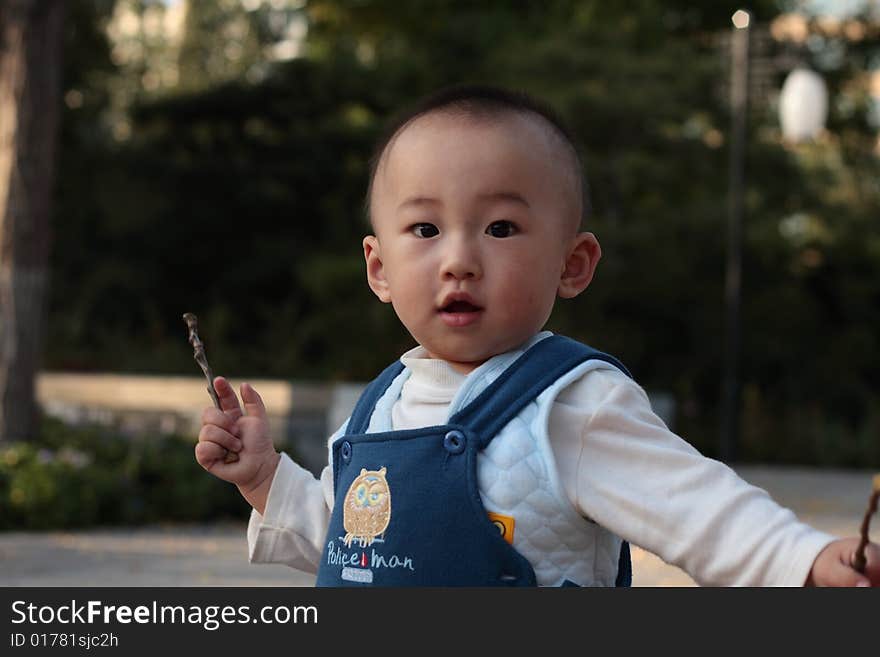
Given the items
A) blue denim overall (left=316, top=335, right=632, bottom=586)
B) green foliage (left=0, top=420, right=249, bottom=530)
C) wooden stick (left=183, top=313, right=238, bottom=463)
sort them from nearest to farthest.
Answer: blue denim overall (left=316, top=335, right=632, bottom=586)
wooden stick (left=183, top=313, right=238, bottom=463)
green foliage (left=0, top=420, right=249, bottom=530)

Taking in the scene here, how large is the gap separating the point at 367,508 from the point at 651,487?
44cm

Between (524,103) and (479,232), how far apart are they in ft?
0.80

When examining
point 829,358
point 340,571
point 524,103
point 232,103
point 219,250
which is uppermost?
point 232,103

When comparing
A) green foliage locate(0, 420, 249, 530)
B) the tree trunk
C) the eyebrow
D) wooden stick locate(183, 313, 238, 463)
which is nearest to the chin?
the eyebrow

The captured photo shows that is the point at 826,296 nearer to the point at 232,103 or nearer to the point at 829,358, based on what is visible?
the point at 829,358

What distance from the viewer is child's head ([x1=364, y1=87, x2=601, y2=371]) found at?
2027 millimetres

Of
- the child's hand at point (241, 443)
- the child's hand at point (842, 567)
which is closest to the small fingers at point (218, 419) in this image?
the child's hand at point (241, 443)

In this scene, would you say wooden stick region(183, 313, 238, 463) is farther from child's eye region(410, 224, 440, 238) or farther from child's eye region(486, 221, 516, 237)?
child's eye region(486, 221, 516, 237)

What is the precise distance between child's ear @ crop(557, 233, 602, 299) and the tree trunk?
293 inches

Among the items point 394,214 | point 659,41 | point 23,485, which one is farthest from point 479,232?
point 659,41

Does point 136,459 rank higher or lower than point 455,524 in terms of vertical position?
higher

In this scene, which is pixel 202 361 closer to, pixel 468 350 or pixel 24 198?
pixel 468 350

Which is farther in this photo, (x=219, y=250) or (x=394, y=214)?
(x=219, y=250)

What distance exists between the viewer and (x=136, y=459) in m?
8.89
